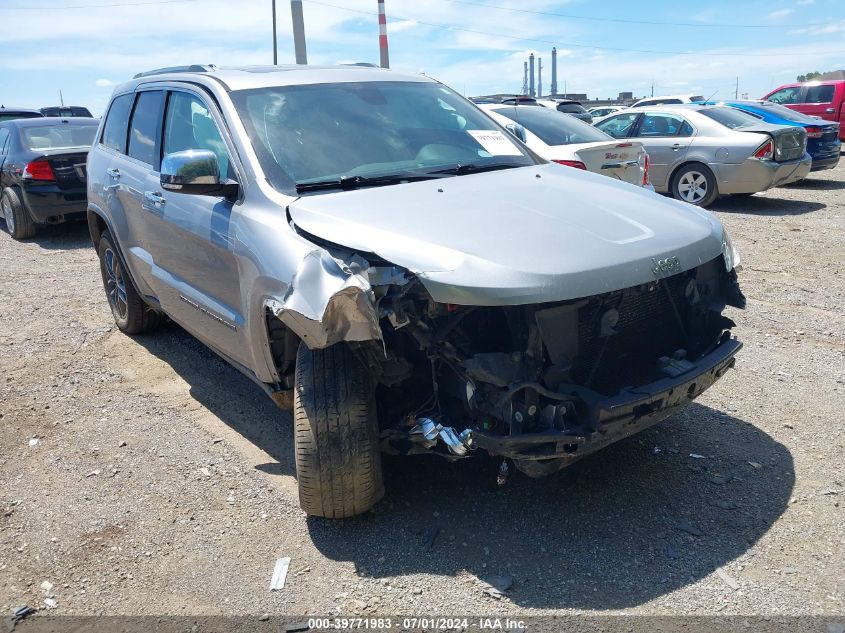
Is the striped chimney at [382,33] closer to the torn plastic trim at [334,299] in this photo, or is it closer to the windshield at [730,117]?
the windshield at [730,117]

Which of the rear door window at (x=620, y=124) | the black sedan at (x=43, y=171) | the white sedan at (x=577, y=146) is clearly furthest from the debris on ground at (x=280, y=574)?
the rear door window at (x=620, y=124)

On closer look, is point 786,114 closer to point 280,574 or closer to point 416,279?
point 416,279

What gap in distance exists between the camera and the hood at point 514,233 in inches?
108

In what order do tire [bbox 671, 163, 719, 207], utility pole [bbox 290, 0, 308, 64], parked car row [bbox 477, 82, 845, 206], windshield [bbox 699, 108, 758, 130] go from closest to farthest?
1. parked car row [bbox 477, 82, 845, 206]
2. tire [bbox 671, 163, 719, 207]
3. windshield [bbox 699, 108, 758, 130]
4. utility pole [bbox 290, 0, 308, 64]

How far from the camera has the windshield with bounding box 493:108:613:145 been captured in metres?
8.59

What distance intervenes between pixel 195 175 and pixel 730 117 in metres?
10.4

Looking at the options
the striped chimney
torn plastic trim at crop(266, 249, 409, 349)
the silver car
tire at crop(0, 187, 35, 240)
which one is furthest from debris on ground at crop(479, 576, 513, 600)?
the striped chimney

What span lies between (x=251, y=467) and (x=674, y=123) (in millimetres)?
9959

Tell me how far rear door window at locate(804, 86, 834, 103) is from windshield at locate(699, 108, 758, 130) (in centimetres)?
810

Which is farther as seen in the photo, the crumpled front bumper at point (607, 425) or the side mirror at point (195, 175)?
the side mirror at point (195, 175)

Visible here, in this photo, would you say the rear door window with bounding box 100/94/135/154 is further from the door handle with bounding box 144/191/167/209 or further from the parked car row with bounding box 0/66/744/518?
the parked car row with bounding box 0/66/744/518

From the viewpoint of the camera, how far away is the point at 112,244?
18.3 feet

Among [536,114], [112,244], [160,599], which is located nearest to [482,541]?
[160,599]

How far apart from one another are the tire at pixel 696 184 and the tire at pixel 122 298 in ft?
27.8
